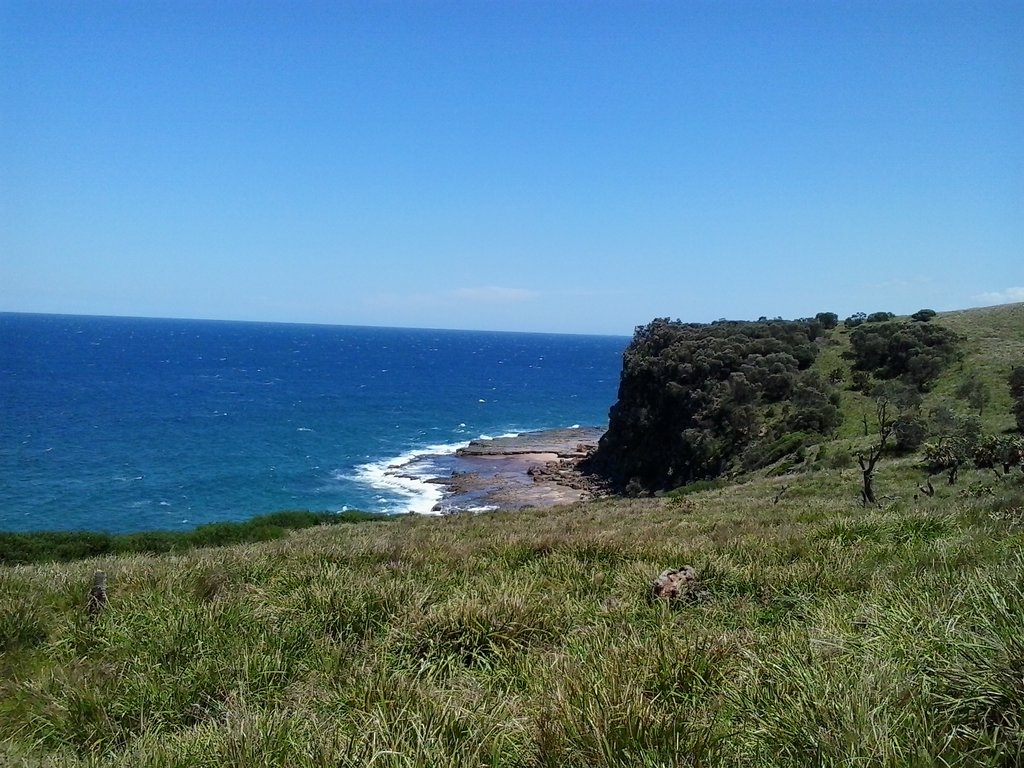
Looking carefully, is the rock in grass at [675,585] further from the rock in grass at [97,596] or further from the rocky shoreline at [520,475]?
the rocky shoreline at [520,475]

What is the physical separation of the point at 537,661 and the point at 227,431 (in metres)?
77.9

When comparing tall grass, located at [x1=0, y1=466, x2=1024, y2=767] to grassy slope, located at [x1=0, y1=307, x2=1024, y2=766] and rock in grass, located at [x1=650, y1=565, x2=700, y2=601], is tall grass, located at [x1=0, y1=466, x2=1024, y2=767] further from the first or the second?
rock in grass, located at [x1=650, y1=565, x2=700, y2=601]

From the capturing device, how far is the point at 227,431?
7556cm

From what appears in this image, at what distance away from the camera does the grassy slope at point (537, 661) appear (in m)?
3.32

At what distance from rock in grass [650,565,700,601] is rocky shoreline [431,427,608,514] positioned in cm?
3907

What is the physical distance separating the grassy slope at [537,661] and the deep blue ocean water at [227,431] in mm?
41056

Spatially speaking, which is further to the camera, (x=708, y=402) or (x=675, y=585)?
(x=708, y=402)

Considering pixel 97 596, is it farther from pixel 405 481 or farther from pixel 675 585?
pixel 405 481

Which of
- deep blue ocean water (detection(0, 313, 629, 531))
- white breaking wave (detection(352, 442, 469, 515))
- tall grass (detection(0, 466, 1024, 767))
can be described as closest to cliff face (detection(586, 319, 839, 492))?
white breaking wave (detection(352, 442, 469, 515))

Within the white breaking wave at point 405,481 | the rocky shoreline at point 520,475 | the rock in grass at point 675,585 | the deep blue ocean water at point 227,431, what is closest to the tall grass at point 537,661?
the rock in grass at point 675,585

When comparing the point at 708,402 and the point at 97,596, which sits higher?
the point at 97,596

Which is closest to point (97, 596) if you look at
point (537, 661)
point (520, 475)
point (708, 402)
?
point (537, 661)

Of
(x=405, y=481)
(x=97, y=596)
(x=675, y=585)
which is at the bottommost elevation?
(x=405, y=481)

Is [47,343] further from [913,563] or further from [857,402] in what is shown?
[913,563]
